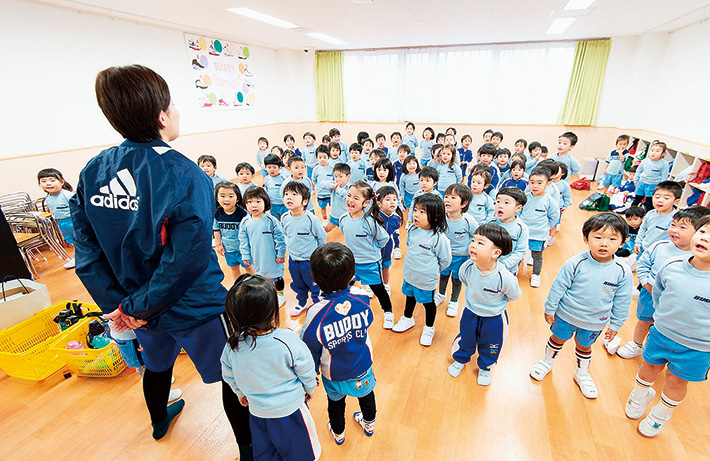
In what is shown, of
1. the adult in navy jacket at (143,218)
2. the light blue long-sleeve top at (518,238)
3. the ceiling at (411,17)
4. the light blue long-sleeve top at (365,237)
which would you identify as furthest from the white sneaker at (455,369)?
the ceiling at (411,17)

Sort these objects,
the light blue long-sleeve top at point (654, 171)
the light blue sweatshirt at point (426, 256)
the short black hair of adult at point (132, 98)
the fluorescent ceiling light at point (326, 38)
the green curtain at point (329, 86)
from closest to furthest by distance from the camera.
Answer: the short black hair of adult at point (132, 98) → the light blue sweatshirt at point (426, 256) → the light blue long-sleeve top at point (654, 171) → the fluorescent ceiling light at point (326, 38) → the green curtain at point (329, 86)

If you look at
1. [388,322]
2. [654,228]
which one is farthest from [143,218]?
[654,228]

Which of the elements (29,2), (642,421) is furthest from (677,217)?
(29,2)

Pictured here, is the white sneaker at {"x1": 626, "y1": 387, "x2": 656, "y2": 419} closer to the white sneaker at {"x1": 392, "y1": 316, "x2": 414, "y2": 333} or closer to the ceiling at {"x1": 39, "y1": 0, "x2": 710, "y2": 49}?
the white sneaker at {"x1": 392, "y1": 316, "x2": 414, "y2": 333}

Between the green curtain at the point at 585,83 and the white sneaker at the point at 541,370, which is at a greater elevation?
the green curtain at the point at 585,83

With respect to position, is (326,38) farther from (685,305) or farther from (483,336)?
(685,305)

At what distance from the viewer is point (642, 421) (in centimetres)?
164

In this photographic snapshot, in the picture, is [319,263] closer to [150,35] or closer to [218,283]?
[218,283]

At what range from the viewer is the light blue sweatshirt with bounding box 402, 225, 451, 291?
2.05 metres

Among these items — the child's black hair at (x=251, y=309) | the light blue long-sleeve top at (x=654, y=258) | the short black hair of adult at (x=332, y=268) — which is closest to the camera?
the child's black hair at (x=251, y=309)

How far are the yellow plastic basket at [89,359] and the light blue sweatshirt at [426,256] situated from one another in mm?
2054

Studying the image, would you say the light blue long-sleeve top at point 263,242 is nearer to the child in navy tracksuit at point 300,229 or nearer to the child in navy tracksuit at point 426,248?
the child in navy tracksuit at point 300,229

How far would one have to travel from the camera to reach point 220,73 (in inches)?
263

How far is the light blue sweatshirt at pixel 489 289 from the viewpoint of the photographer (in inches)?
66.9
